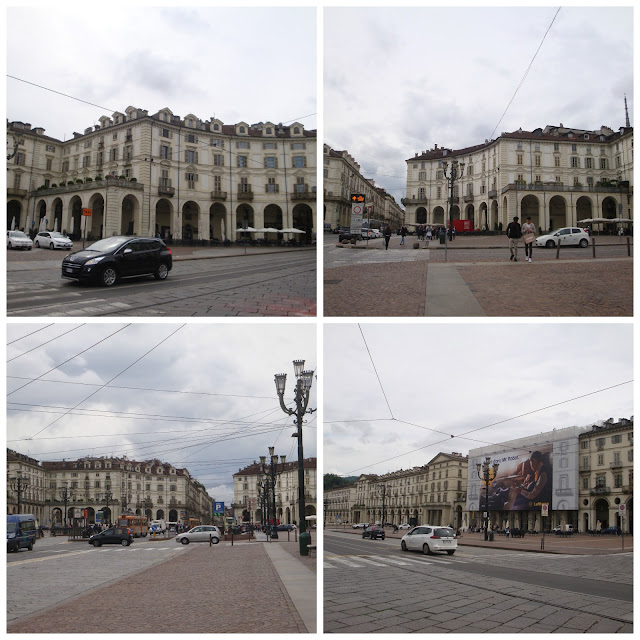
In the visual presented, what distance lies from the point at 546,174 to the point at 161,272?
24.4ft

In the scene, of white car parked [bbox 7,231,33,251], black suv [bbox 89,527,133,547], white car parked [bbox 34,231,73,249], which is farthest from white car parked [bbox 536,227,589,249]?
black suv [bbox 89,527,133,547]

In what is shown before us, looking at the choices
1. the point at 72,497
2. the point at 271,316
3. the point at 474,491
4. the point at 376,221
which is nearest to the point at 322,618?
the point at 271,316

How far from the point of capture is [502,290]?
732 centimetres

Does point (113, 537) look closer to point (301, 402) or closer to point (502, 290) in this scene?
point (301, 402)

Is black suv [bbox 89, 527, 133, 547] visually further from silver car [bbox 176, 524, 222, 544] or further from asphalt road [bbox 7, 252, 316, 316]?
asphalt road [bbox 7, 252, 316, 316]

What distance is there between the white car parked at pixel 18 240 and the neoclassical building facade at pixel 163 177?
7.9 inches

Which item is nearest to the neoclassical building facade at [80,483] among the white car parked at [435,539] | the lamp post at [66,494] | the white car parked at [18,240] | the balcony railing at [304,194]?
the lamp post at [66,494]

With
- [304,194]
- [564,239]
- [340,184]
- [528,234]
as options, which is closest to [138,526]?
[528,234]

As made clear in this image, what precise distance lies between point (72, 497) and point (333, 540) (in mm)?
5783

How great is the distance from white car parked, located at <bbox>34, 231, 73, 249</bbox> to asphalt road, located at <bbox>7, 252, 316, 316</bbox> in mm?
618

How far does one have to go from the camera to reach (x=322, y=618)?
16.2 ft

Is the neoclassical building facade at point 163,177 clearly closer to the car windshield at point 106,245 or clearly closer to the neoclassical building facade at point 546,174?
the car windshield at point 106,245

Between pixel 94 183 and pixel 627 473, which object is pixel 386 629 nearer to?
pixel 627 473

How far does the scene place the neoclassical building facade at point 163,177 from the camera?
677cm
